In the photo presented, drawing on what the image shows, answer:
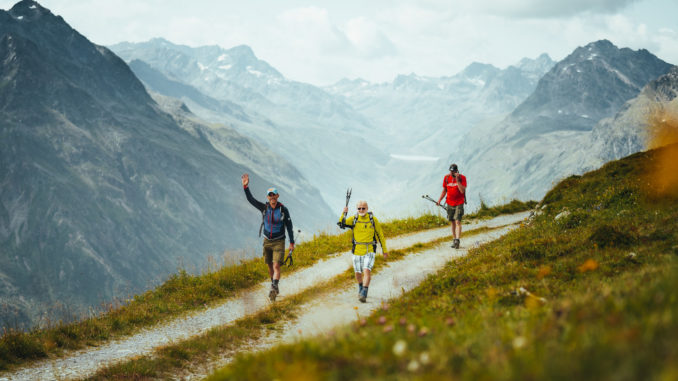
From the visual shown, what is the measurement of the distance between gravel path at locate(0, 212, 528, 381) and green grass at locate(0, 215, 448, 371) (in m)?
0.51

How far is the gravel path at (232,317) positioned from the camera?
10.0 metres

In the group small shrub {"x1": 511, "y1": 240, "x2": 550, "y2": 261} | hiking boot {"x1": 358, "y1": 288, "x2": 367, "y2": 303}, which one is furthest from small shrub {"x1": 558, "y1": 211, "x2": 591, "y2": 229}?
hiking boot {"x1": 358, "y1": 288, "x2": 367, "y2": 303}

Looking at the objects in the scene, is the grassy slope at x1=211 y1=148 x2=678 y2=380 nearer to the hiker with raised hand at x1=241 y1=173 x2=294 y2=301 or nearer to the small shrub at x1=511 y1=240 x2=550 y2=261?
the small shrub at x1=511 y1=240 x2=550 y2=261

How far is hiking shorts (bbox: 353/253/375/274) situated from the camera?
13.3 m

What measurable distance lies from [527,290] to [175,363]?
25.8 ft

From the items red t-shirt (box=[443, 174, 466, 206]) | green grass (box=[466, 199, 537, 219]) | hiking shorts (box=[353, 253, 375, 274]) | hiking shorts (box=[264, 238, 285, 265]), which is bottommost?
green grass (box=[466, 199, 537, 219])

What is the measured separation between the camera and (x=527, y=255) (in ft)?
39.6

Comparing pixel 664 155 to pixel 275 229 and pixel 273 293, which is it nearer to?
pixel 275 229

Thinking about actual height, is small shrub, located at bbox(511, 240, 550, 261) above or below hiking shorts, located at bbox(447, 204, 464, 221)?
below

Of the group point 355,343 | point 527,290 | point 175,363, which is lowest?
point 175,363

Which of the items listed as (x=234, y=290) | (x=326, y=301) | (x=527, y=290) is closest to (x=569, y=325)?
(x=527, y=290)

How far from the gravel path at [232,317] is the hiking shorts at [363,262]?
98 centimetres

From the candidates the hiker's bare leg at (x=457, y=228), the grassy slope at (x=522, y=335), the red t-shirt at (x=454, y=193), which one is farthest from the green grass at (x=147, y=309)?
the grassy slope at (x=522, y=335)

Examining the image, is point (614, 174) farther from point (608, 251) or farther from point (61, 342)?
point (61, 342)
